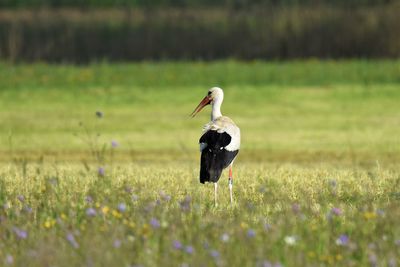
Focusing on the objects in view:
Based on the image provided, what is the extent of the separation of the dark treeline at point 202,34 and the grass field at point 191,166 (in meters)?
2.55

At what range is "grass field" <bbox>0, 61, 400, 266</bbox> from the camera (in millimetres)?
7508

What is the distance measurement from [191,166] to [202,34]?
29865mm

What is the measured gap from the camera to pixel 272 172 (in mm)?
13609

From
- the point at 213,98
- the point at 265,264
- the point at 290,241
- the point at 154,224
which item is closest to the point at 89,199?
the point at 154,224

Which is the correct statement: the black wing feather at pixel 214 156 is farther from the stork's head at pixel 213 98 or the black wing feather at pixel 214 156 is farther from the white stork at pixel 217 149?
the stork's head at pixel 213 98

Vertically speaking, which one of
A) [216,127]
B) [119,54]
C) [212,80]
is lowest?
[216,127]

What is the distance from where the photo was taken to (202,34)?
42.8m

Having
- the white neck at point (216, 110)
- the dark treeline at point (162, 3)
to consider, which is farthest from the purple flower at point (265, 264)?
the dark treeline at point (162, 3)

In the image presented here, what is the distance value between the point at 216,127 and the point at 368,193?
5.83 feet

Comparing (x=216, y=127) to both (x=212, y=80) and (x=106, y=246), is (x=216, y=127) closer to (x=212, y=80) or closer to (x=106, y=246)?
(x=106, y=246)

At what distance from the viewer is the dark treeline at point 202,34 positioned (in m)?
40.1

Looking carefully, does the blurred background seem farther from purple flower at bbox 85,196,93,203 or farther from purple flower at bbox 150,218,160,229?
purple flower at bbox 150,218,160,229

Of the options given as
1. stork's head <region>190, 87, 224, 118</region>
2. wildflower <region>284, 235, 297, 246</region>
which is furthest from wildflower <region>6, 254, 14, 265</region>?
stork's head <region>190, 87, 224, 118</region>

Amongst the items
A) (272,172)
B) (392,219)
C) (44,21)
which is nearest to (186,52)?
(44,21)
